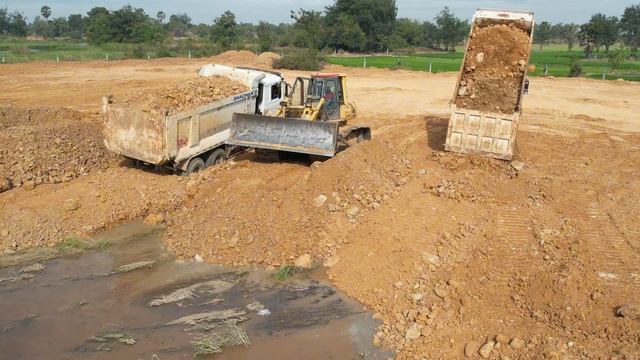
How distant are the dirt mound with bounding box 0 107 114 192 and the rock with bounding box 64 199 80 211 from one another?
46.4 inches

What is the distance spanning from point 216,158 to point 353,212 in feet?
15.0

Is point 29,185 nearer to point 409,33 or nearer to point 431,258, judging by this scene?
point 431,258

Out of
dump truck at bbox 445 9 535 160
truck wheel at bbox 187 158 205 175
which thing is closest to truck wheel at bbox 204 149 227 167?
truck wheel at bbox 187 158 205 175

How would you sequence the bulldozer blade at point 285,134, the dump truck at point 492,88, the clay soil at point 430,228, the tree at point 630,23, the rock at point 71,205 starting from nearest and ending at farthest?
the clay soil at point 430,228 < the rock at point 71,205 < the bulldozer blade at point 285,134 < the dump truck at point 492,88 < the tree at point 630,23

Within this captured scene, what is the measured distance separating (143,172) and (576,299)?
9.10 m

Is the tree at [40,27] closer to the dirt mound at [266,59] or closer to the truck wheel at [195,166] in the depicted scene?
the dirt mound at [266,59]

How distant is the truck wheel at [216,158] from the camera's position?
13.4 m

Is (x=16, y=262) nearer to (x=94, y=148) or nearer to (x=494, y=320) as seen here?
(x=94, y=148)

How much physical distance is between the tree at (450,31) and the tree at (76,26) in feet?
179

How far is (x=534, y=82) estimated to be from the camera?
105 ft

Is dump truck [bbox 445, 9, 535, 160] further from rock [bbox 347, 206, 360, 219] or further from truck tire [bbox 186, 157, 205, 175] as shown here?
truck tire [bbox 186, 157, 205, 175]

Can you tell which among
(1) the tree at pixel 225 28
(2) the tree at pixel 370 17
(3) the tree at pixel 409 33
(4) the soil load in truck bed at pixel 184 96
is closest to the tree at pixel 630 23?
(3) the tree at pixel 409 33

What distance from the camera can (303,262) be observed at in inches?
366

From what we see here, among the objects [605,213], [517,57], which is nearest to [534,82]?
[517,57]
